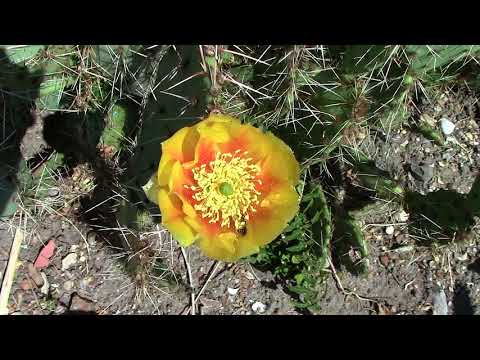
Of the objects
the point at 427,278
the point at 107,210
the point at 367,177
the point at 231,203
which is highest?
the point at 231,203

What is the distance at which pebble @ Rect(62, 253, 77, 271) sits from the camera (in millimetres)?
2105

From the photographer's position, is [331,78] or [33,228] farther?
[33,228]

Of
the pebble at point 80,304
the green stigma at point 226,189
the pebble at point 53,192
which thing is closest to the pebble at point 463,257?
the green stigma at point 226,189

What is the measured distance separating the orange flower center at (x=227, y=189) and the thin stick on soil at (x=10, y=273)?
0.95 meters

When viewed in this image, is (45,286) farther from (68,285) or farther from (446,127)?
(446,127)

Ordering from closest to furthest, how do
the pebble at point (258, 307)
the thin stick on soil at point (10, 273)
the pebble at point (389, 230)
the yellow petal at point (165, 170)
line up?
the yellow petal at point (165, 170) → the thin stick on soil at point (10, 273) → the pebble at point (258, 307) → the pebble at point (389, 230)

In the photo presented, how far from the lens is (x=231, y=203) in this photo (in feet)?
4.55

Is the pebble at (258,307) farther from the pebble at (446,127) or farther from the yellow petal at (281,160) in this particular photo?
the pebble at (446,127)

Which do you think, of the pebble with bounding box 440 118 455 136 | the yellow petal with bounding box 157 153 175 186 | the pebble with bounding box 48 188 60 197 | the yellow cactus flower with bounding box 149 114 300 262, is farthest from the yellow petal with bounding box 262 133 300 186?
the pebble with bounding box 440 118 455 136

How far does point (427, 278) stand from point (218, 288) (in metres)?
0.79

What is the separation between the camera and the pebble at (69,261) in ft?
6.91
